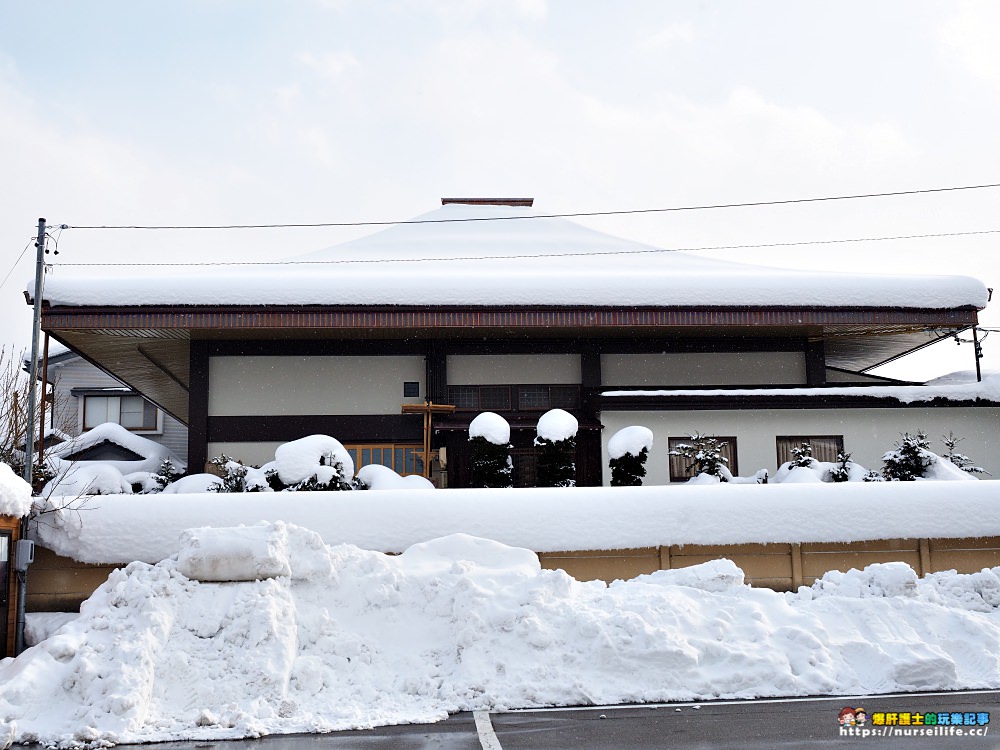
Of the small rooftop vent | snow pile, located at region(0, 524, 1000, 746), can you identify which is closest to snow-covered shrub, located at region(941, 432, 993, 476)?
snow pile, located at region(0, 524, 1000, 746)

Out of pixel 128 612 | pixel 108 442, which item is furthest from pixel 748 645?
pixel 108 442

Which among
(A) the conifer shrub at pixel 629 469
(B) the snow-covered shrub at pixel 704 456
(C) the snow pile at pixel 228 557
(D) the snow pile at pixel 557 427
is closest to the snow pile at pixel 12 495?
(C) the snow pile at pixel 228 557

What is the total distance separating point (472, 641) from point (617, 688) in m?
1.51

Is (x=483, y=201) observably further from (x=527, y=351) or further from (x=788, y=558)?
(x=788, y=558)

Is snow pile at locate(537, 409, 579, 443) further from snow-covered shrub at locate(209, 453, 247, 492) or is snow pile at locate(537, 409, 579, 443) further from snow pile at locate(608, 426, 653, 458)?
snow-covered shrub at locate(209, 453, 247, 492)

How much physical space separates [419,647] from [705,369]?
39.4 ft

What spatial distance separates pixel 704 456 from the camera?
54.5 feet

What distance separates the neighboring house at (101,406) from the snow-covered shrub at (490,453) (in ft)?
64.9

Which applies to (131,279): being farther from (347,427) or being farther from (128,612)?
(128,612)

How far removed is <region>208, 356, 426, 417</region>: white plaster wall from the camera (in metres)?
18.7

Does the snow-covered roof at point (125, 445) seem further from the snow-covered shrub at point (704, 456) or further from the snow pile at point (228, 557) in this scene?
the snow pile at point (228, 557)

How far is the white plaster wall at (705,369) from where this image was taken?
→ 1950cm

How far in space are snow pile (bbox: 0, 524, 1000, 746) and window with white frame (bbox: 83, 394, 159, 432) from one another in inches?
988

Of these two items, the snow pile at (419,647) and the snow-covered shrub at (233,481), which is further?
the snow-covered shrub at (233,481)
